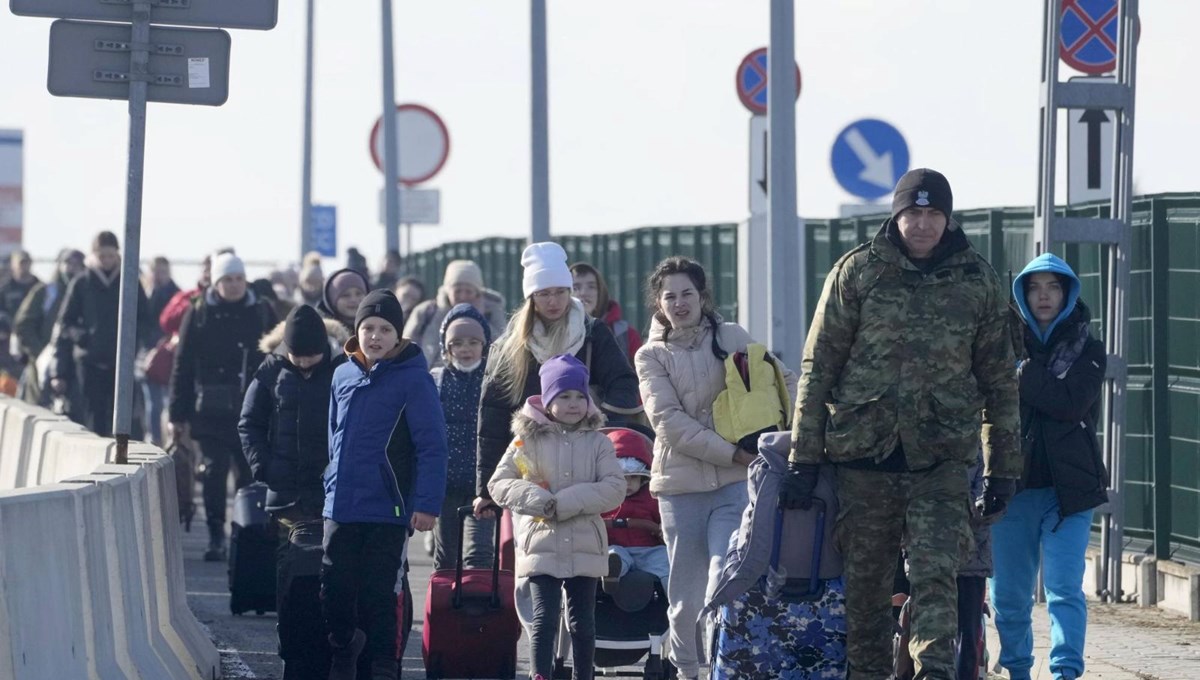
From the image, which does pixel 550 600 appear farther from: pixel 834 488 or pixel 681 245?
pixel 681 245

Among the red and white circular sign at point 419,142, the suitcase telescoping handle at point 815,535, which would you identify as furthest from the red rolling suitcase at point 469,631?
the red and white circular sign at point 419,142

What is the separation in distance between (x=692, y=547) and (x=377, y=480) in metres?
1.35

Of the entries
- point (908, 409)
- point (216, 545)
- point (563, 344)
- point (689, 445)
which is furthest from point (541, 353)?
point (216, 545)

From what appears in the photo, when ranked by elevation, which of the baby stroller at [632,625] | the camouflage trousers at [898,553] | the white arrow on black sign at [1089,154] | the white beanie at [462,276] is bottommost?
the baby stroller at [632,625]

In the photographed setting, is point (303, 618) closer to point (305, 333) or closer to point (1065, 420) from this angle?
point (305, 333)

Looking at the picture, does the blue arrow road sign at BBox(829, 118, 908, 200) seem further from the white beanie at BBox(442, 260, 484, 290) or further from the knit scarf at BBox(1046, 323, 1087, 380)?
the knit scarf at BBox(1046, 323, 1087, 380)

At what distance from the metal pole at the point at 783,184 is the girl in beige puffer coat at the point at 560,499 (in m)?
4.79

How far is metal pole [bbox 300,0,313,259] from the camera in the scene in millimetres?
37581

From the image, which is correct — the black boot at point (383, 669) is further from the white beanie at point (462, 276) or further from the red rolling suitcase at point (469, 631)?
the white beanie at point (462, 276)

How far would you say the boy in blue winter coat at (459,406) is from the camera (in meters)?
12.2

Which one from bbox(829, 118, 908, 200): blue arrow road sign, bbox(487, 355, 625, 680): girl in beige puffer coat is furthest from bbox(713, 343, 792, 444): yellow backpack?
bbox(829, 118, 908, 200): blue arrow road sign

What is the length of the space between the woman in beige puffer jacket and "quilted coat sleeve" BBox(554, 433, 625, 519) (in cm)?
36

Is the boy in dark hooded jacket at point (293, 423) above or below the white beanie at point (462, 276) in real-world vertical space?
below

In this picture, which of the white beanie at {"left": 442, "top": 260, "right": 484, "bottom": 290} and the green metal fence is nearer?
the green metal fence
